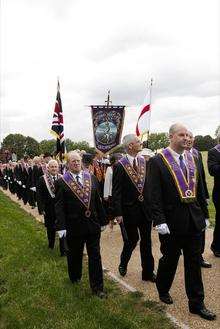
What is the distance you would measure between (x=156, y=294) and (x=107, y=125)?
825cm

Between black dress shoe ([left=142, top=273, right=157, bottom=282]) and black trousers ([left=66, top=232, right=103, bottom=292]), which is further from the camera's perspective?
black dress shoe ([left=142, top=273, right=157, bottom=282])

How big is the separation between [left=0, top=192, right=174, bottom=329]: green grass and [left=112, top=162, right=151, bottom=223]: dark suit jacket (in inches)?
41.6

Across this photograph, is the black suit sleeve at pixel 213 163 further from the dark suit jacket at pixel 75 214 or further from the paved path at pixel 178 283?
the dark suit jacket at pixel 75 214

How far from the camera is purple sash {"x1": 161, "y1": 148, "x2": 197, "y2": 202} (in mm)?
6027

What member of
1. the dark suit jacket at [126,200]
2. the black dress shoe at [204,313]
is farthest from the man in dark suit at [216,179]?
the black dress shoe at [204,313]

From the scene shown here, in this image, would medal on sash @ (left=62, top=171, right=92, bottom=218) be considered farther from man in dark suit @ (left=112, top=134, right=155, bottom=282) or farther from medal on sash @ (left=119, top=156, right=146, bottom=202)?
medal on sash @ (left=119, top=156, right=146, bottom=202)

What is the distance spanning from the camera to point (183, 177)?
6098mm

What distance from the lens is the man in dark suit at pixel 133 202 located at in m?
7.49

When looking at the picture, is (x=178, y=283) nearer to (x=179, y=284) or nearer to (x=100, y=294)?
(x=179, y=284)

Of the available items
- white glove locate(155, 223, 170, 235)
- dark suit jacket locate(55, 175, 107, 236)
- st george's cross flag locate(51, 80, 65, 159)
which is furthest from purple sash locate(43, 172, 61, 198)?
st george's cross flag locate(51, 80, 65, 159)

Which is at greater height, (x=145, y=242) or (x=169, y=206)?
(x=169, y=206)

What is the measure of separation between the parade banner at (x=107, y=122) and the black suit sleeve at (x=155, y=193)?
821 cm

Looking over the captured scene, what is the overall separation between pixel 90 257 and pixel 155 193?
4.80 ft

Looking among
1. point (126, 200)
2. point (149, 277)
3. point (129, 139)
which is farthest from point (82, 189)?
point (149, 277)
